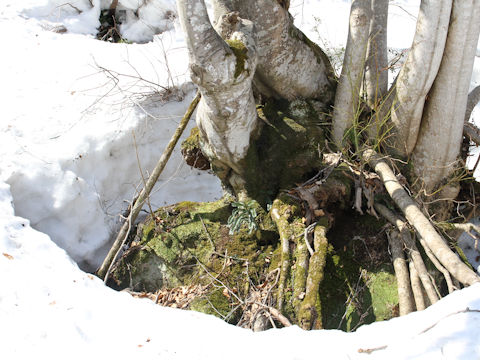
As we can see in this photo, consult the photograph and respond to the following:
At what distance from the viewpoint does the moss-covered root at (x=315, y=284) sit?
9.45 ft

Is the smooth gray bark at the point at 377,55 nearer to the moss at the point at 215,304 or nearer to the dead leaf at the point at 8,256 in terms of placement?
the moss at the point at 215,304

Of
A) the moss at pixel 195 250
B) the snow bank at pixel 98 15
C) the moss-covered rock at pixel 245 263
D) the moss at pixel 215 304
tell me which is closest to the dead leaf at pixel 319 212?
the moss-covered rock at pixel 245 263

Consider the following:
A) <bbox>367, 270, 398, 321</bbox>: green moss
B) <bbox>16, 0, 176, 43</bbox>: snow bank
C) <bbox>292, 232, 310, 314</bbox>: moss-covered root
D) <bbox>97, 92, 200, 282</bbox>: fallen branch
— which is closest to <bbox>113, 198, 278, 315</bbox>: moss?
<bbox>97, 92, 200, 282</bbox>: fallen branch

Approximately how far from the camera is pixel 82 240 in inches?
159

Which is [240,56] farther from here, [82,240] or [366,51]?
[82,240]

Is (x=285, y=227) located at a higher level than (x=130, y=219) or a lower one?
higher

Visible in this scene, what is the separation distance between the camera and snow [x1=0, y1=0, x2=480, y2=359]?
2.27 meters

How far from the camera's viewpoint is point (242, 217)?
3598 millimetres

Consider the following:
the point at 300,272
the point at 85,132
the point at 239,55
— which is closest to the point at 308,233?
the point at 300,272

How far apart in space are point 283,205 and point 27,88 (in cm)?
341

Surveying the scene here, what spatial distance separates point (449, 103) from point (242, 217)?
1851mm

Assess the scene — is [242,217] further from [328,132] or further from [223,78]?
[223,78]

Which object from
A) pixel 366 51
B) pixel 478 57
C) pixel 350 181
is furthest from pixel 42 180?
pixel 478 57

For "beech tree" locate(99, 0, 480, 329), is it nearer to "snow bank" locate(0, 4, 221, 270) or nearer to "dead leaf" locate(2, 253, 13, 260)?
"snow bank" locate(0, 4, 221, 270)
